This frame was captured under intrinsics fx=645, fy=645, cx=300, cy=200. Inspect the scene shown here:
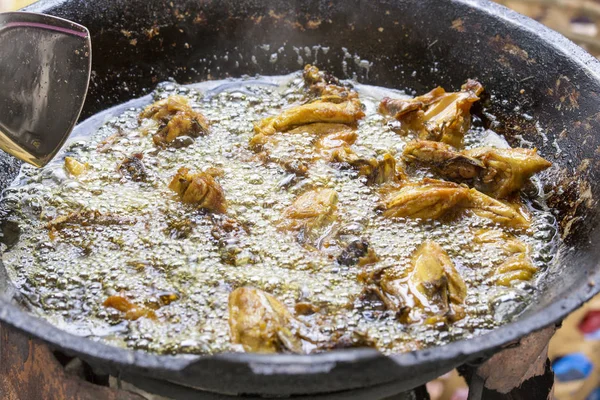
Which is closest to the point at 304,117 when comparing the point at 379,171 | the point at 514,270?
the point at 379,171

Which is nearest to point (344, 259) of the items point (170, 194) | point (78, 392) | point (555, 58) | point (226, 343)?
point (226, 343)

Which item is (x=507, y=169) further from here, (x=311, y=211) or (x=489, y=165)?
(x=311, y=211)

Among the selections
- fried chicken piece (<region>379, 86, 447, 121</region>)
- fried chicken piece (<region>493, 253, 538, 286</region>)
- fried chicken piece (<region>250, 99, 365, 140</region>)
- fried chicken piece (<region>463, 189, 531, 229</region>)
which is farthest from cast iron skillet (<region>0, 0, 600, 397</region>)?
fried chicken piece (<region>250, 99, 365, 140</region>)

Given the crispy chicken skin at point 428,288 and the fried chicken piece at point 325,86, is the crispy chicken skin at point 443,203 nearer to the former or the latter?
the crispy chicken skin at point 428,288

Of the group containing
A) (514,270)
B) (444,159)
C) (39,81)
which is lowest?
(514,270)

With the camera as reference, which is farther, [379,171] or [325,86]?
[325,86]

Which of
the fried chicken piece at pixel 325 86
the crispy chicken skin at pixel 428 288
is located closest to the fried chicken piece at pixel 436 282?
the crispy chicken skin at pixel 428 288

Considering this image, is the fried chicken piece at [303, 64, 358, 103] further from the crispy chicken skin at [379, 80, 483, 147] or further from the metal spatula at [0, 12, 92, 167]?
the metal spatula at [0, 12, 92, 167]
